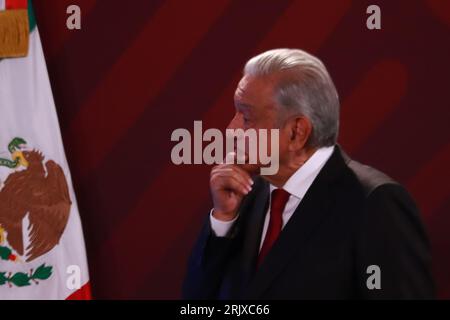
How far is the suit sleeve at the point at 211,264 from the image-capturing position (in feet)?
5.66

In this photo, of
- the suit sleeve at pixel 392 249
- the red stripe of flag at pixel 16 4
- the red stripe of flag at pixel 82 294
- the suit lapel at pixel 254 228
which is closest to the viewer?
the suit sleeve at pixel 392 249

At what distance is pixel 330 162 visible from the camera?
5.57 feet

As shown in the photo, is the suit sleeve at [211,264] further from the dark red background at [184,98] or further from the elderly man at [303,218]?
the dark red background at [184,98]

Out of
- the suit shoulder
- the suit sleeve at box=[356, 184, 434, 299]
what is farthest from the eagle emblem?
the suit sleeve at box=[356, 184, 434, 299]

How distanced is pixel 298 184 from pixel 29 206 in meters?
1.17

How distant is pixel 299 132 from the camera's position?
1.72m

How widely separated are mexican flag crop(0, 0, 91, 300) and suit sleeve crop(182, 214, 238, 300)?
918 millimetres

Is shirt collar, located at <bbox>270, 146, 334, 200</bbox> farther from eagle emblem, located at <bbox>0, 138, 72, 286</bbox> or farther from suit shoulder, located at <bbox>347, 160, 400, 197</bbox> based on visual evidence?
eagle emblem, located at <bbox>0, 138, 72, 286</bbox>

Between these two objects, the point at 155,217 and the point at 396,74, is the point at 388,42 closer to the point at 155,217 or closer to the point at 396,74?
the point at 396,74

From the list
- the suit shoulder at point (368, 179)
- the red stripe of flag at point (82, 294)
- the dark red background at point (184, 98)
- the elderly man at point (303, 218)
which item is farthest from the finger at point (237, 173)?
the red stripe of flag at point (82, 294)

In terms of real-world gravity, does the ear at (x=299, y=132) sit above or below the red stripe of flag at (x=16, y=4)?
below

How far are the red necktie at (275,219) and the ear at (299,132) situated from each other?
12 cm

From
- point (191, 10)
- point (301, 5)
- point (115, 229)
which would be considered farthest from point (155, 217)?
point (301, 5)

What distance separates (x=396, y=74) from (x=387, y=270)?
4.11 feet
